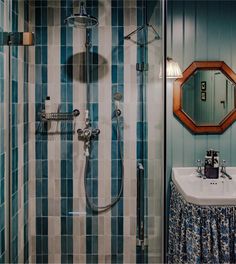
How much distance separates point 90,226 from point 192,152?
0.93 m

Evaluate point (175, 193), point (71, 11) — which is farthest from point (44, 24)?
point (175, 193)

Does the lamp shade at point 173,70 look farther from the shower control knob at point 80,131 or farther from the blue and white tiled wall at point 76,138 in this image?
the shower control knob at point 80,131

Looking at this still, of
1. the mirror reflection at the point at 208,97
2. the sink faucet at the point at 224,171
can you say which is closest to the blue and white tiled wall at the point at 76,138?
the mirror reflection at the point at 208,97

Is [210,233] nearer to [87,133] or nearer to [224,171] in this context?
[224,171]

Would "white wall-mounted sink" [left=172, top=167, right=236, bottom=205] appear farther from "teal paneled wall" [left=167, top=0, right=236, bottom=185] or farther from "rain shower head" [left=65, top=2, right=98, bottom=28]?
"rain shower head" [left=65, top=2, right=98, bottom=28]

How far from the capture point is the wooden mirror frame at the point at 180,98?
91.7 inches

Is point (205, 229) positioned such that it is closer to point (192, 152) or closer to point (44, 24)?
point (192, 152)

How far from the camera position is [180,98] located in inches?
92.1

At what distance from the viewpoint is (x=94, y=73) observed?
1863 millimetres

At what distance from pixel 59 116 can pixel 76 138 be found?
0.52 feet

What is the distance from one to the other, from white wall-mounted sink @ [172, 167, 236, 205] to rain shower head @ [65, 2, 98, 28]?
1.14 metres

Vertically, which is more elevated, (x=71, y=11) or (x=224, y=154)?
(x=71, y=11)

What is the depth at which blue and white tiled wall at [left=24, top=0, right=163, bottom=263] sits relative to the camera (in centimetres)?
186

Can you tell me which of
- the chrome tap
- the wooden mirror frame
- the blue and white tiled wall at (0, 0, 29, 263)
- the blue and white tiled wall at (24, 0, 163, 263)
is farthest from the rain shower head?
the wooden mirror frame
